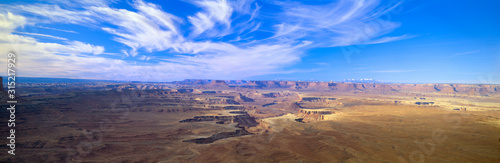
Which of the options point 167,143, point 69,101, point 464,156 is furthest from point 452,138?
point 69,101

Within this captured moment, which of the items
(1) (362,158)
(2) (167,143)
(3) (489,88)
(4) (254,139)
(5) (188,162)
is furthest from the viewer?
(3) (489,88)

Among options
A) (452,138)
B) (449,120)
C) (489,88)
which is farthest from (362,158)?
(489,88)

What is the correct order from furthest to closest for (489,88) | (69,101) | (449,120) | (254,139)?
(489,88)
(69,101)
(449,120)
(254,139)

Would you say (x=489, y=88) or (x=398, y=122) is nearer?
(x=398, y=122)

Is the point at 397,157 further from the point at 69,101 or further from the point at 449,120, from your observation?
the point at 69,101

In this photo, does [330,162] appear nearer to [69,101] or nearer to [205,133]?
[205,133]

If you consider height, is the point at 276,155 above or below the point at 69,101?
below

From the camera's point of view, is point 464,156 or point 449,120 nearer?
point 464,156

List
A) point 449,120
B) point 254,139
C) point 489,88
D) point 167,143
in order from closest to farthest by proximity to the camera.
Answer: point 167,143
point 254,139
point 449,120
point 489,88

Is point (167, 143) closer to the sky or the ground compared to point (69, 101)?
closer to the ground
